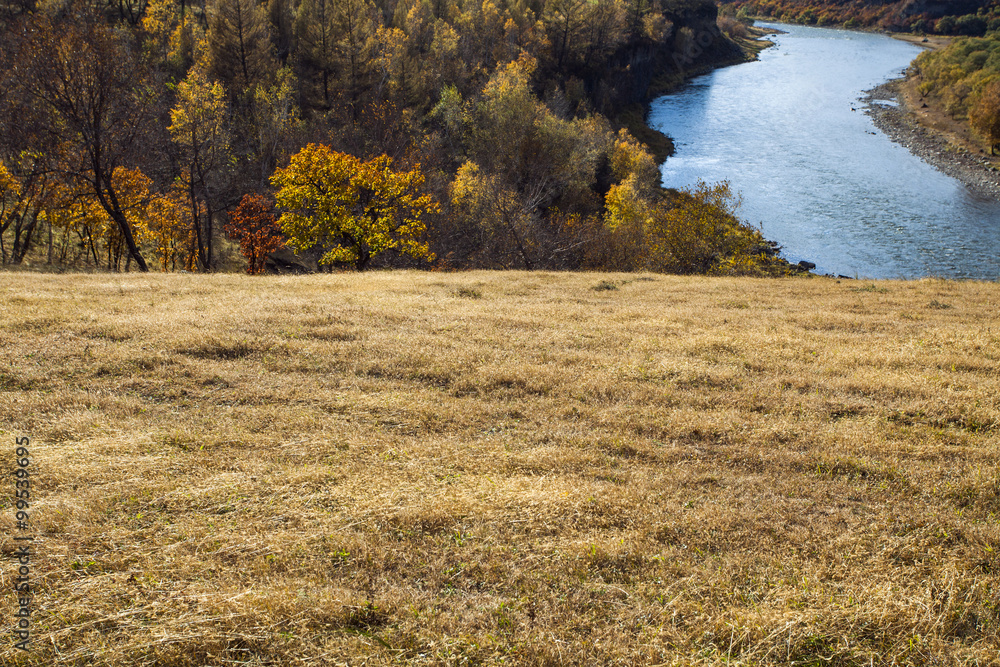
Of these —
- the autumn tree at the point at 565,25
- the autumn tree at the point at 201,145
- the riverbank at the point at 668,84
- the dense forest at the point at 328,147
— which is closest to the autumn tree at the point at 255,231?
the dense forest at the point at 328,147

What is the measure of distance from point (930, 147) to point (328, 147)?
258 feet

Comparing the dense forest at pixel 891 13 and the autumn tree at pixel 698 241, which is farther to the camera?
the dense forest at pixel 891 13

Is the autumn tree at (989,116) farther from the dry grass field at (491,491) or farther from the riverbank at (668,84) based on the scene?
the dry grass field at (491,491)

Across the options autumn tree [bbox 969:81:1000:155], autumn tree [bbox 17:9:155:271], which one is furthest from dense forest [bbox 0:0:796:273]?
autumn tree [bbox 969:81:1000:155]

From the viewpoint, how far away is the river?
4725cm

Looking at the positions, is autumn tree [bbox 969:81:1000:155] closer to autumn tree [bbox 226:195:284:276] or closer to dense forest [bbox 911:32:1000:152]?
dense forest [bbox 911:32:1000:152]

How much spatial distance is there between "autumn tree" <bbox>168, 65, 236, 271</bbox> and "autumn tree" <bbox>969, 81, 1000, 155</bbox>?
85260 mm

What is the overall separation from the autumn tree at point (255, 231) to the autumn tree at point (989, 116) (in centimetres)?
8344

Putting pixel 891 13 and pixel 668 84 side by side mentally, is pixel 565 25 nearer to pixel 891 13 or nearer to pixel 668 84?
pixel 668 84

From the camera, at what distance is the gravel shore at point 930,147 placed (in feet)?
213

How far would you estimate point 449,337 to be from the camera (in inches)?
507

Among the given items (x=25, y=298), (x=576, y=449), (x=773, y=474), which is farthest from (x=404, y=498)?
(x=25, y=298)

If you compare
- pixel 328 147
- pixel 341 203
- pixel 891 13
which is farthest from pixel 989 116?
pixel 891 13

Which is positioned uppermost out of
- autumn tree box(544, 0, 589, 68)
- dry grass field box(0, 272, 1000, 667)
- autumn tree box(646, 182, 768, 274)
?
autumn tree box(544, 0, 589, 68)
